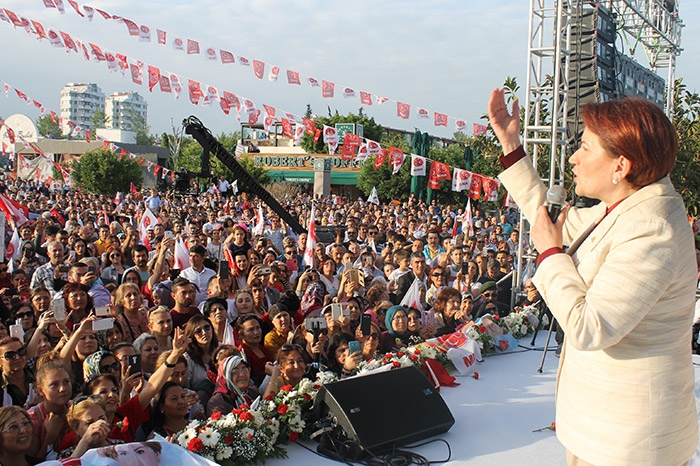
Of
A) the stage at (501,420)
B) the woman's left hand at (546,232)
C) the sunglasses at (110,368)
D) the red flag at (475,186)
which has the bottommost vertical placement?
the stage at (501,420)

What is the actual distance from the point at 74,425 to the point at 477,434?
6.99ft

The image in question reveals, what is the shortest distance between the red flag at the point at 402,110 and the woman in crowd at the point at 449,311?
43.8 ft

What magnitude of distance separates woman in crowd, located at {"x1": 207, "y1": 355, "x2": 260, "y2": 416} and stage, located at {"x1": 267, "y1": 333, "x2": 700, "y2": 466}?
104cm

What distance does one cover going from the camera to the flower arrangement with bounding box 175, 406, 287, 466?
3090 mm

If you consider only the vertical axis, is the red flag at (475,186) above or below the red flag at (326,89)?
below

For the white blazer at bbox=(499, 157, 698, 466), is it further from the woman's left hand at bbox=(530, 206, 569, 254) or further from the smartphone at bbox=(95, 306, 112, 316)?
the smartphone at bbox=(95, 306, 112, 316)

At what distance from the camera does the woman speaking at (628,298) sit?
151cm

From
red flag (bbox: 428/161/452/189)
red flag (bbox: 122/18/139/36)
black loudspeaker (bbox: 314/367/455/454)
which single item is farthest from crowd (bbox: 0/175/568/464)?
red flag (bbox: 428/161/452/189)

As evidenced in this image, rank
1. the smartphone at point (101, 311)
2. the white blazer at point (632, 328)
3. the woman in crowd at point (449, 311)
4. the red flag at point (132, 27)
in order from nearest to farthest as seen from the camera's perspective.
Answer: the white blazer at point (632, 328)
the smartphone at point (101, 311)
the woman in crowd at point (449, 311)
the red flag at point (132, 27)

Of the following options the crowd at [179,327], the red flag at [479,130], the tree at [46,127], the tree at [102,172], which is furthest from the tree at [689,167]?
the tree at [46,127]

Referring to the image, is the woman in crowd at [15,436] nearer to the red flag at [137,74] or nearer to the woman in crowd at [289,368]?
the woman in crowd at [289,368]

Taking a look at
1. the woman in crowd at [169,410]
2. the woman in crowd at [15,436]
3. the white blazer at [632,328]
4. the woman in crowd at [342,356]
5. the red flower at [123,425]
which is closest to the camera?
the white blazer at [632,328]

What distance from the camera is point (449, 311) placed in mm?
6859

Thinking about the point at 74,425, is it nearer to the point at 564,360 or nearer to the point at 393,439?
the point at 393,439
